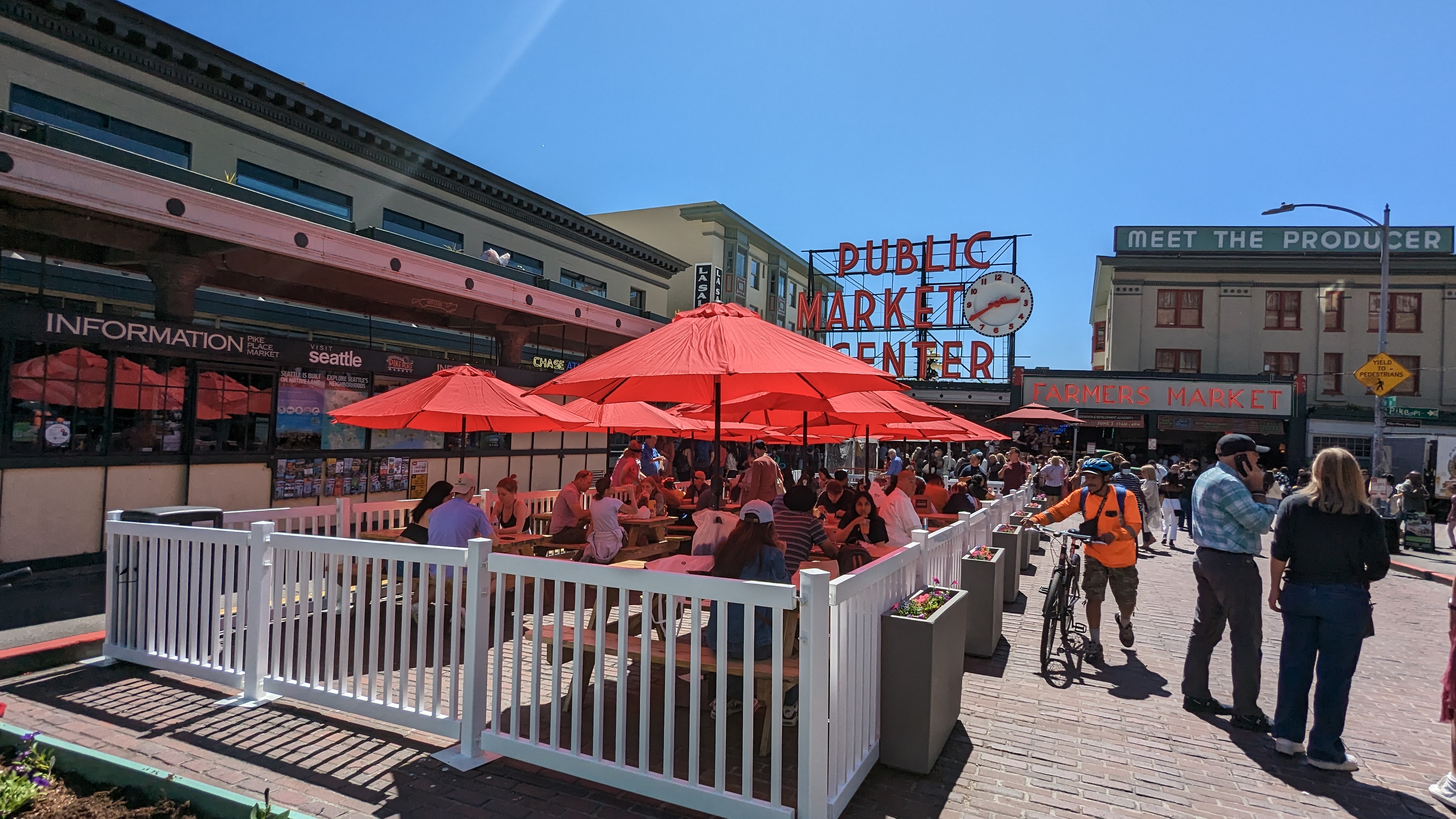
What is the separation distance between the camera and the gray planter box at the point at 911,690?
4.26m

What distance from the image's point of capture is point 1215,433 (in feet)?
107

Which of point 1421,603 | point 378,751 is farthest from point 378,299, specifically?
point 1421,603

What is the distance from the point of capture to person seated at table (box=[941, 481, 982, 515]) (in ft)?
34.9

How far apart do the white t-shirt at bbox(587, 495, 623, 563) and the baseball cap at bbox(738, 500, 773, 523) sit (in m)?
2.88

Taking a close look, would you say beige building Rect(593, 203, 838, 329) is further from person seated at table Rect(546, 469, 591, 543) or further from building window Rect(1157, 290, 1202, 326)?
person seated at table Rect(546, 469, 591, 543)

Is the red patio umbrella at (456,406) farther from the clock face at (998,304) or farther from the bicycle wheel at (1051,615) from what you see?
the clock face at (998,304)

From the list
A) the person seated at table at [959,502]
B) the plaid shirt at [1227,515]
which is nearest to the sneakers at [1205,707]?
the plaid shirt at [1227,515]

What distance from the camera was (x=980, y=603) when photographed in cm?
678

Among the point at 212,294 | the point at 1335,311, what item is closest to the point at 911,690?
the point at 212,294

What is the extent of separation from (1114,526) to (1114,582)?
0.62 meters

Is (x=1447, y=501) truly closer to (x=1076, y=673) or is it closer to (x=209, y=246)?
(x=1076, y=673)

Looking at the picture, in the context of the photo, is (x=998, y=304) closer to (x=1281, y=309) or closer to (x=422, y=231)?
(x=1281, y=309)

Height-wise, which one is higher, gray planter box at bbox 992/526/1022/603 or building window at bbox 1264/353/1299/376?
building window at bbox 1264/353/1299/376

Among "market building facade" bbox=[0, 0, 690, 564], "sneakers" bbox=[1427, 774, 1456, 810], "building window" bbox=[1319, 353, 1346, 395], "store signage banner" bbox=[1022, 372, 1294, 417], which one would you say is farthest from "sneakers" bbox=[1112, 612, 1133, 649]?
"building window" bbox=[1319, 353, 1346, 395]
